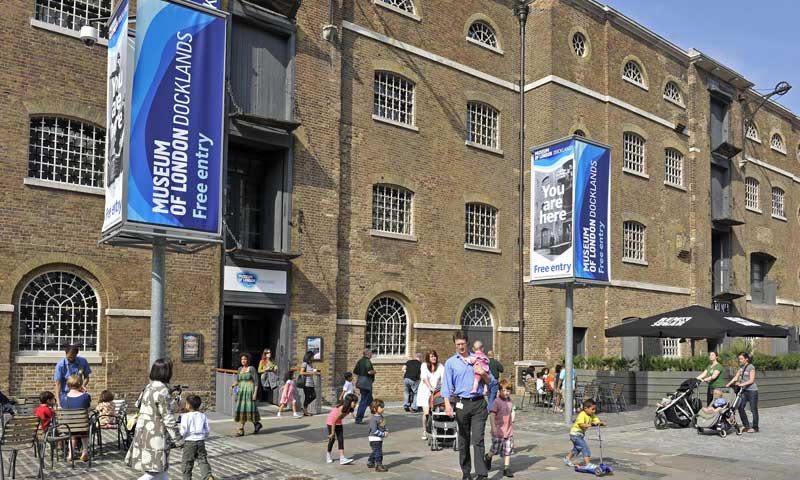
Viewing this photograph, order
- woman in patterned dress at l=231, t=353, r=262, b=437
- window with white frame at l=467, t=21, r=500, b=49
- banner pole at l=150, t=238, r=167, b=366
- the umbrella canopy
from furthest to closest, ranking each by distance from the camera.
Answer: window with white frame at l=467, t=21, r=500, b=49 → the umbrella canopy → woman in patterned dress at l=231, t=353, r=262, b=437 → banner pole at l=150, t=238, r=167, b=366

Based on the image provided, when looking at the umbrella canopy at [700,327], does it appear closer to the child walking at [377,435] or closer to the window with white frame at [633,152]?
the window with white frame at [633,152]

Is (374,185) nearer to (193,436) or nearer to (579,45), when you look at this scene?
(579,45)

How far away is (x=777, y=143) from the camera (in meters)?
37.6

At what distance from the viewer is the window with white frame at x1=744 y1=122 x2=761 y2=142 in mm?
34822

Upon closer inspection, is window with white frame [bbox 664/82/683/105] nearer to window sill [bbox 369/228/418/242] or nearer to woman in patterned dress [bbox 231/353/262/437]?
window sill [bbox 369/228/418/242]

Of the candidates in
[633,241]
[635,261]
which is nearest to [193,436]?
[635,261]

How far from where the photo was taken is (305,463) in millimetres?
10891

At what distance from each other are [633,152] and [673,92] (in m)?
4.43

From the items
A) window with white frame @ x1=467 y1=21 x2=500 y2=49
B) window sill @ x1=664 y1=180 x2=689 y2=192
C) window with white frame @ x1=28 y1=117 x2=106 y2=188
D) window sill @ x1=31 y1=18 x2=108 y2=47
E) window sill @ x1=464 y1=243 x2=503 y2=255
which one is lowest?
window sill @ x1=464 y1=243 x2=503 y2=255

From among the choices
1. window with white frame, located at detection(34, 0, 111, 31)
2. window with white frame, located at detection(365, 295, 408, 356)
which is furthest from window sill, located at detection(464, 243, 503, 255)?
window with white frame, located at detection(34, 0, 111, 31)

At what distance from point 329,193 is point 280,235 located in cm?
179

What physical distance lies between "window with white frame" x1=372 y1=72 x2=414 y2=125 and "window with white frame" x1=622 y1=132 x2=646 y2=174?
9.68 meters

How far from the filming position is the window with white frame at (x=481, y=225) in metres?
22.9

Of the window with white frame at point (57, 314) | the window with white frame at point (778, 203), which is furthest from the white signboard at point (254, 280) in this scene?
the window with white frame at point (778, 203)
